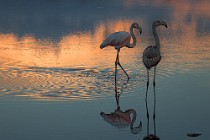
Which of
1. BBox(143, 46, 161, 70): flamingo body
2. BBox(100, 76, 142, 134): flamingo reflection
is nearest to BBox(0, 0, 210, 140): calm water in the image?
BBox(100, 76, 142, 134): flamingo reflection

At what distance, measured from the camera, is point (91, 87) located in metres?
9.95

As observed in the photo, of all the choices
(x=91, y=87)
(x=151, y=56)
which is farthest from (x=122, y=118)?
(x=91, y=87)

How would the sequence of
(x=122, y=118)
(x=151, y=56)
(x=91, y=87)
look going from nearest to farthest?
(x=122, y=118)
(x=151, y=56)
(x=91, y=87)

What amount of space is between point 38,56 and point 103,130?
24.3 feet

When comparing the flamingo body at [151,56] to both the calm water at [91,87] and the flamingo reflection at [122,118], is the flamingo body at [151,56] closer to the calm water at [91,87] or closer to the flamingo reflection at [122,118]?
the calm water at [91,87]

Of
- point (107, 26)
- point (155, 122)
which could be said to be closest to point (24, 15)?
point (107, 26)

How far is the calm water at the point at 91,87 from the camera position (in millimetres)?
7219

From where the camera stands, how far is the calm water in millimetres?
7219

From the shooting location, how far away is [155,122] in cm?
746

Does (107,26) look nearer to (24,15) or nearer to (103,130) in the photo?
(24,15)

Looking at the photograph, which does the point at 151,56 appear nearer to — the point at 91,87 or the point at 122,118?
the point at 91,87

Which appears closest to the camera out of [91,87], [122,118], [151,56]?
[122,118]

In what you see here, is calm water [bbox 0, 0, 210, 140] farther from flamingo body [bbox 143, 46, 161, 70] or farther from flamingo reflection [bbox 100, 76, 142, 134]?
flamingo body [bbox 143, 46, 161, 70]

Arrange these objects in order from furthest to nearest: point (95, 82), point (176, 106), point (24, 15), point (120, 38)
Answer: point (24, 15) → point (120, 38) → point (95, 82) → point (176, 106)
